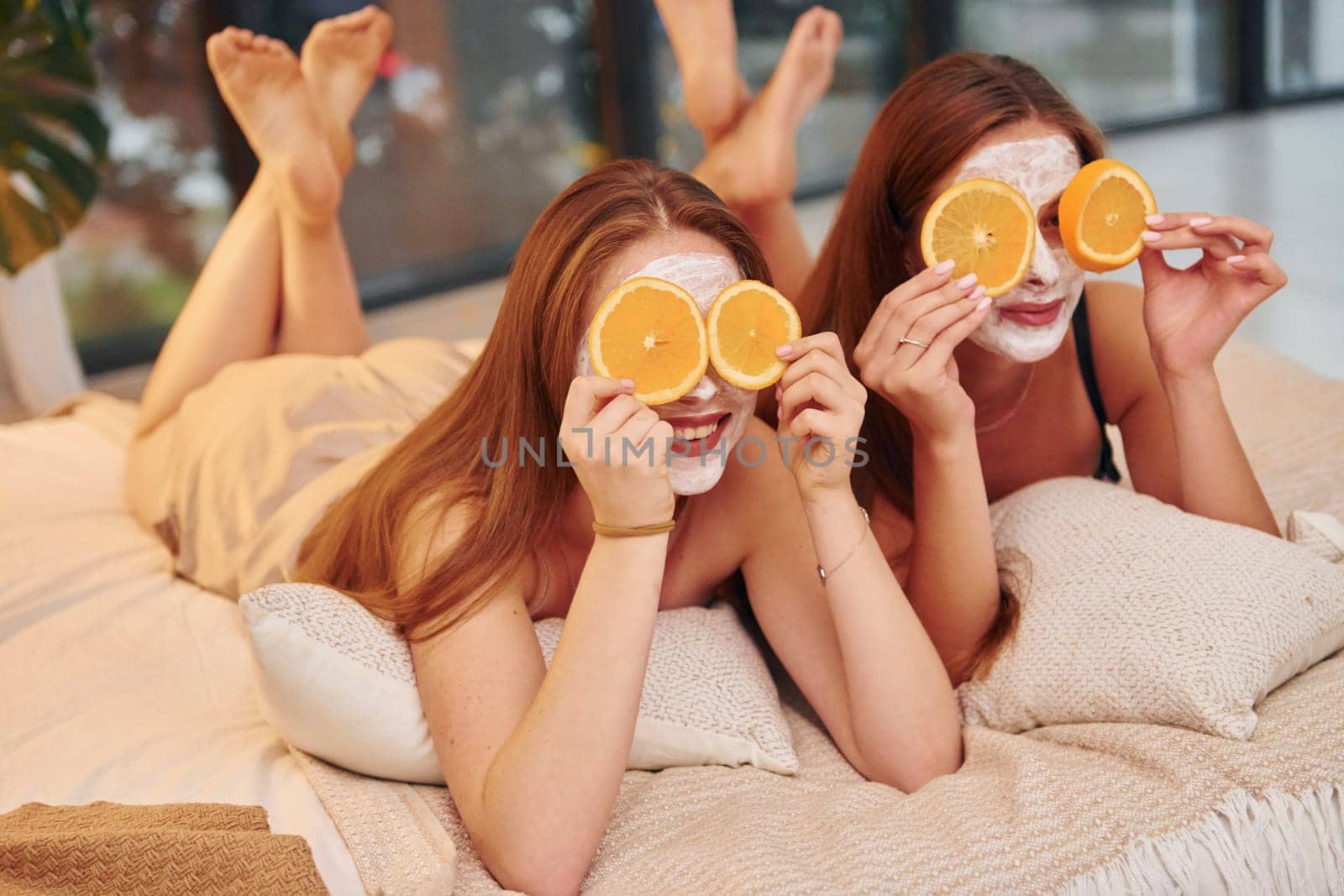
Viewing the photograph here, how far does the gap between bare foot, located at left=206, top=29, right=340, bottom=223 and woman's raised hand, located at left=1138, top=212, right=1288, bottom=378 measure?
1675mm

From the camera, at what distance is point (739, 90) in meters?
2.81

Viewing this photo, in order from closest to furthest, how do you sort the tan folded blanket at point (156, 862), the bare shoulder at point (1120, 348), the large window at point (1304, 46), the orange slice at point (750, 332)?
the tan folded blanket at point (156, 862)
the orange slice at point (750, 332)
the bare shoulder at point (1120, 348)
the large window at point (1304, 46)

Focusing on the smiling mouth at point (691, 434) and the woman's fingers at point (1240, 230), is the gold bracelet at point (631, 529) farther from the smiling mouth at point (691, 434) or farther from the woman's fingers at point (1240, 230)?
the woman's fingers at point (1240, 230)

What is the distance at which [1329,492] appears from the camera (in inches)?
83.7

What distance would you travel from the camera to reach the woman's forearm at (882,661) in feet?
4.93

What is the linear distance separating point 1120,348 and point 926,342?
0.67 meters

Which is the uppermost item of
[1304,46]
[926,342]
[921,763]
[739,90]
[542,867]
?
[739,90]

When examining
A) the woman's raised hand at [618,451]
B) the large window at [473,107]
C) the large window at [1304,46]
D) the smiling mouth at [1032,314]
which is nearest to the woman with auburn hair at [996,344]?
the smiling mouth at [1032,314]

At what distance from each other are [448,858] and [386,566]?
1.39ft

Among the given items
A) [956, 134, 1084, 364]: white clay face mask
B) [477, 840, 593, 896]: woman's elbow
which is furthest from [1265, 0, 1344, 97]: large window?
[477, 840, 593, 896]: woman's elbow

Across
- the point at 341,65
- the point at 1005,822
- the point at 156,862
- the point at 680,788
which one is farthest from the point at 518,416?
the point at 341,65

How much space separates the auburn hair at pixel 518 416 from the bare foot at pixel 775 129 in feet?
3.49

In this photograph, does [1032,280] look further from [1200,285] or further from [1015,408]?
[1015,408]

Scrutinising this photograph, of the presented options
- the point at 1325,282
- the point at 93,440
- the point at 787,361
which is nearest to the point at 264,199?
the point at 93,440
